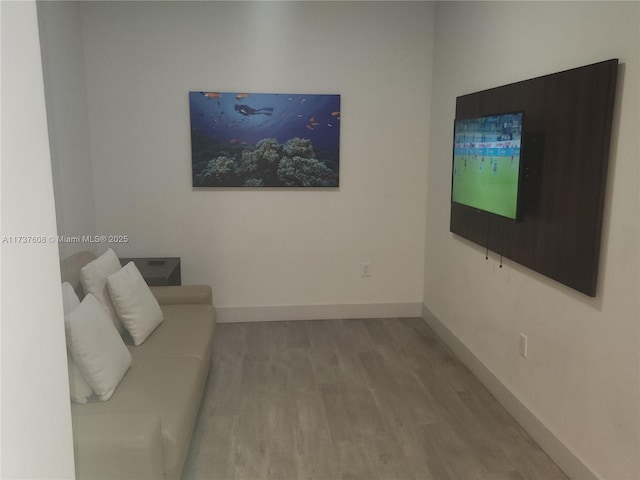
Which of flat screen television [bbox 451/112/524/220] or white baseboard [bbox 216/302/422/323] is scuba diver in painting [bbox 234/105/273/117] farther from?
white baseboard [bbox 216/302/422/323]

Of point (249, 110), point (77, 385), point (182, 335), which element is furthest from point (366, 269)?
point (77, 385)

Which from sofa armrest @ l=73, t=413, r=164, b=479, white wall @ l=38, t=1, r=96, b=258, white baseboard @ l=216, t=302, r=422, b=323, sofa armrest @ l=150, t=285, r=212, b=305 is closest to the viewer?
sofa armrest @ l=73, t=413, r=164, b=479

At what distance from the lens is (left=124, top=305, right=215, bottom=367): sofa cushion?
2.76 m

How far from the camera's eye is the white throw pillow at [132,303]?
2.79 metres

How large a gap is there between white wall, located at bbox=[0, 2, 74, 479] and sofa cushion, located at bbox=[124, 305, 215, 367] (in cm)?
158

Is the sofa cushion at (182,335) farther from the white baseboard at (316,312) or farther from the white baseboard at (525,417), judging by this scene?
the white baseboard at (525,417)

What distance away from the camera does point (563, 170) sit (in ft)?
7.84

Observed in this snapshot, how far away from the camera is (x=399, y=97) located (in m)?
4.30

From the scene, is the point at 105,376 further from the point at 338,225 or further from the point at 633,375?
the point at 338,225

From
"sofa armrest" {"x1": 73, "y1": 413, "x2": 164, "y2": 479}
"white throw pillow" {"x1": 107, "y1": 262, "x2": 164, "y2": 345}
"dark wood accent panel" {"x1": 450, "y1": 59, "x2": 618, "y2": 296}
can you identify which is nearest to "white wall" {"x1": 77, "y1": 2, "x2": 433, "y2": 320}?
"white throw pillow" {"x1": 107, "y1": 262, "x2": 164, "y2": 345}

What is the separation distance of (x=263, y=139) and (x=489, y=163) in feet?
6.31

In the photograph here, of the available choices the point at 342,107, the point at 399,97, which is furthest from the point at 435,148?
the point at 342,107

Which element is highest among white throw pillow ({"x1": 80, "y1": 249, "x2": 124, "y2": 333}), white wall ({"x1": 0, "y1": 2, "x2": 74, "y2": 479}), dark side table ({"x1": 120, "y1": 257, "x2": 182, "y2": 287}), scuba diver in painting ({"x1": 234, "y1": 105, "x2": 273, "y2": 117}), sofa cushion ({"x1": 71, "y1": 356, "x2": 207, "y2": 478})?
scuba diver in painting ({"x1": 234, "y1": 105, "x2": 273, "y2": 117})

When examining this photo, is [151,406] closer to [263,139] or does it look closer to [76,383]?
[76,383]
